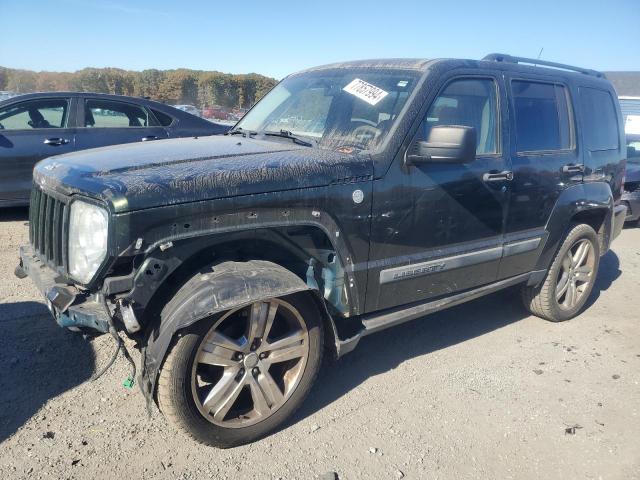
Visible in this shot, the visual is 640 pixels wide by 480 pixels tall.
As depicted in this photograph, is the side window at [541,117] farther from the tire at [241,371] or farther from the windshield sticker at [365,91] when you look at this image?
the tire at [241,371]

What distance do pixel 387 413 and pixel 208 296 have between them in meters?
1.42

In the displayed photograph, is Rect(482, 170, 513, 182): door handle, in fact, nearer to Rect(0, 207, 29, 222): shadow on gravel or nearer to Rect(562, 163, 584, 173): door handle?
Rect(562, 163, 584, 173): door handle

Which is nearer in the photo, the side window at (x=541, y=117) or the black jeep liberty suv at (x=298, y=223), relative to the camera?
the black jeep liberty suv at (x=298, y=223)

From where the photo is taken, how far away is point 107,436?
2.77 m

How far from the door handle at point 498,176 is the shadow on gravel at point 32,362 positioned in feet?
9.69

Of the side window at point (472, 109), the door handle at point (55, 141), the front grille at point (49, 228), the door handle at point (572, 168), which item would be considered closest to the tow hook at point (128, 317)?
the front grille at point (49, 228)

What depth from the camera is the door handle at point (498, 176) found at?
11.5 feet

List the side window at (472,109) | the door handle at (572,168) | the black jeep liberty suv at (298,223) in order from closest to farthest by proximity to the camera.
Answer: the black jeep liberty suv at (298,223)
the side window at (472,109)
the door handle at (572,168)

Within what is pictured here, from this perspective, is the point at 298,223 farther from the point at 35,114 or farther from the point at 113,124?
the point at 35,114

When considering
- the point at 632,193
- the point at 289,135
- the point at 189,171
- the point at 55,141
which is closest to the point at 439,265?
the point at 289,135

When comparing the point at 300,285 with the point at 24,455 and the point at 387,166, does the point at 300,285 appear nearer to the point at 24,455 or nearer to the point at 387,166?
the point at 387,166

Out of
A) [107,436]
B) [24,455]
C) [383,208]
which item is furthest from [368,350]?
[24,455]

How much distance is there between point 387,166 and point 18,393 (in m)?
2.59

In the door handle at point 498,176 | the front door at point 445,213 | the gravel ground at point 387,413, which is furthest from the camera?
the door handle at point 498,176
